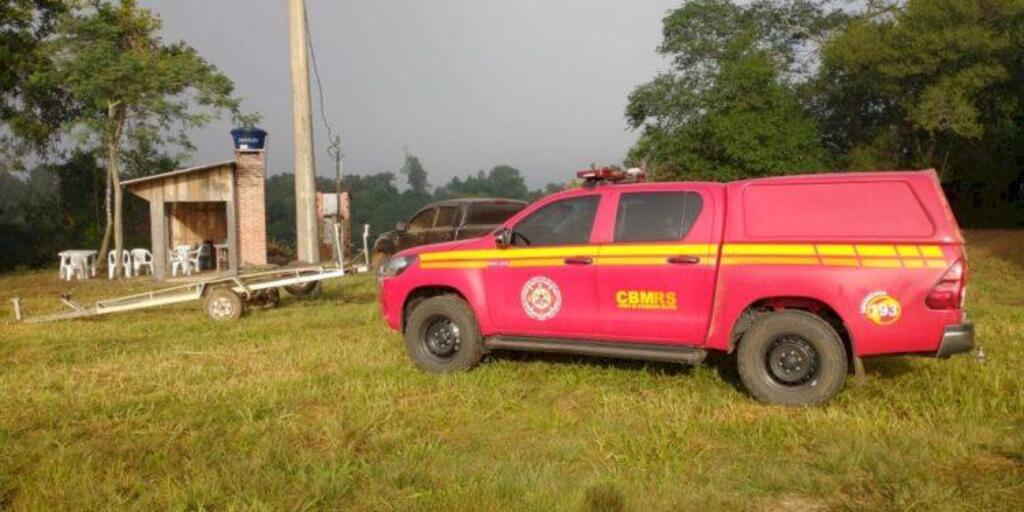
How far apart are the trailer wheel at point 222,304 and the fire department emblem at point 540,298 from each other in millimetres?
6029

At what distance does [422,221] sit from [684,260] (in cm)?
1093

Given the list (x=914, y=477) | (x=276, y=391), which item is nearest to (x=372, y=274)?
(x=276, y=391)

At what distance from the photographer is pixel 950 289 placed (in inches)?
224

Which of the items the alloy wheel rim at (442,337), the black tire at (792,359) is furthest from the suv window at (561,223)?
the black tire at (792,359)

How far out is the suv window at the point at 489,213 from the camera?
15805 millimetres

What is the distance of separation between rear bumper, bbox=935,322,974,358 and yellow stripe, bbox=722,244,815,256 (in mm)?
1044

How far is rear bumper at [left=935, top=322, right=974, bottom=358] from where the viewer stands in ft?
18.7

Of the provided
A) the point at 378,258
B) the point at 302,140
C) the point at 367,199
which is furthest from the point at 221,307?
the point at 367,199

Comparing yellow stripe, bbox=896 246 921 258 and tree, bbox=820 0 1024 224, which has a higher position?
tree, bbox=820 0 1024 224

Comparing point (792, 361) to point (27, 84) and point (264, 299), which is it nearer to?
point (264, 299)

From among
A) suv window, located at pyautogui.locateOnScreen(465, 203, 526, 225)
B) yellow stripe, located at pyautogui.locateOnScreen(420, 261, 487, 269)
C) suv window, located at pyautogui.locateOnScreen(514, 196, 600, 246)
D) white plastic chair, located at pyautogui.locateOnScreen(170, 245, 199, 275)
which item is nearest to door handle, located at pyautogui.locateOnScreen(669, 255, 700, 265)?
suv window, located at pyautogui.locateOnScreen(514, 196, 600, 246)

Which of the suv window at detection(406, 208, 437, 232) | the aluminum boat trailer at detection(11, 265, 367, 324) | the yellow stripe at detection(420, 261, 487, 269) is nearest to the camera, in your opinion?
the yellow stripe at detection(420, 261, 487, 269)

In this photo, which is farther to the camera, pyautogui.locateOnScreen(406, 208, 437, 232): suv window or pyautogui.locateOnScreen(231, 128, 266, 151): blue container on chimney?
pyautogui.locateOnScreen(231, 128, 266, 151): blue container on chimney

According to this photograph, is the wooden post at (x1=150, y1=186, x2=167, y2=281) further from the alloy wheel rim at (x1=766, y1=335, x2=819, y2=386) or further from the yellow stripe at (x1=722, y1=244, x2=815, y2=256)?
the alloy wheel rim at (x1=766, y1=335, x2=819, y2=386)
